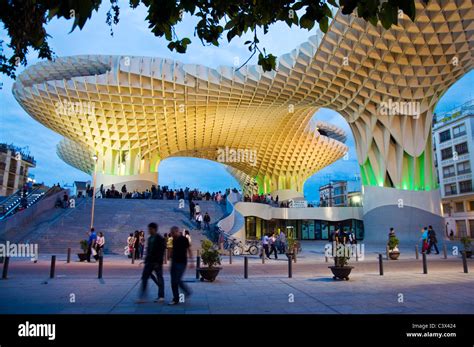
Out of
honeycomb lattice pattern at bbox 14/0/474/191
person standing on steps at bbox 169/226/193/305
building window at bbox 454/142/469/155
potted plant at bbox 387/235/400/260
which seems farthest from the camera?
building window at bbox 454/142/469/155

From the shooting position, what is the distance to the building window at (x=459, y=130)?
53791mm

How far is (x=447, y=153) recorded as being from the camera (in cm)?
5797

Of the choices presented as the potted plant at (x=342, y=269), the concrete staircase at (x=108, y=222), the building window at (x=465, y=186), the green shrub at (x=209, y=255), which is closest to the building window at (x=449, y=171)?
the building window at (x=465, y=186)

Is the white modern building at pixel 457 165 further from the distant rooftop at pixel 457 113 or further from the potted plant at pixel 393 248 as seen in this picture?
the potted plant at pixel 393 248

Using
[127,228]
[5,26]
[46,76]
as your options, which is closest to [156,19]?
[5,26]

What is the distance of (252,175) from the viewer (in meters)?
71.3

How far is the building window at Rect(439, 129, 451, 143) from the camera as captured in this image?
5749cm

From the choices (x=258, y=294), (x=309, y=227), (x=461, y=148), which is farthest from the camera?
(x=461, y=148)

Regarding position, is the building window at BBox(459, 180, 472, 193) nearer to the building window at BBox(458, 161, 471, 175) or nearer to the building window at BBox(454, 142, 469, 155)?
the building window at BBox(458, 161, 471, 175)

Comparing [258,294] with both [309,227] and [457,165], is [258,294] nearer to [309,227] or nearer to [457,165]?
[309,227]

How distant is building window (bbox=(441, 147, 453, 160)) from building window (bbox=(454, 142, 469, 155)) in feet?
4.83

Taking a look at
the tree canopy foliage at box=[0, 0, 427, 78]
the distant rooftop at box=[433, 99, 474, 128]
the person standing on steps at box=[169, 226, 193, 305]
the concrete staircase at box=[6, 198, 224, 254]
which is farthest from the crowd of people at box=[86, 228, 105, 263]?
the distant rooftop at box=[433, 99, 474, 128]

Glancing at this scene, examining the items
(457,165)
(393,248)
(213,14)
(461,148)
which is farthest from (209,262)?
(457,165)

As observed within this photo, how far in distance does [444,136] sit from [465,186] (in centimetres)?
915
